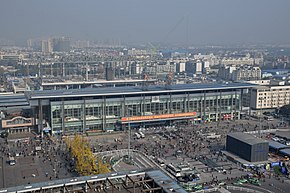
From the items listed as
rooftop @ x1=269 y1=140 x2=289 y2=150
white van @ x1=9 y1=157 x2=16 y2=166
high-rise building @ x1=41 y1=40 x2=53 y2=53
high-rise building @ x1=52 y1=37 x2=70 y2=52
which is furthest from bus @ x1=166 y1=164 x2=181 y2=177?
high-rise building @ x1=41 y1=40 x2=53 y2=53

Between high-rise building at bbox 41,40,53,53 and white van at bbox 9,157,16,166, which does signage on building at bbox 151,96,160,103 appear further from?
high-rise building at bbox 41,40,53,53

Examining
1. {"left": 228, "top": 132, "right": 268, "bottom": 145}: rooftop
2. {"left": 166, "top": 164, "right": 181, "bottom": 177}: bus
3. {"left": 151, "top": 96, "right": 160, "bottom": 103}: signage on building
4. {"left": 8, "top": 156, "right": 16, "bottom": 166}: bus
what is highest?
{"left": 151, "top": 96, "right": 160, "bottom": 103}: signage on building

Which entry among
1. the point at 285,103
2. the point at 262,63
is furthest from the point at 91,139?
the point at 262,63

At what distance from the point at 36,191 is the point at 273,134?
18.0 m

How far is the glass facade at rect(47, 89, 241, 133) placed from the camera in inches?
814

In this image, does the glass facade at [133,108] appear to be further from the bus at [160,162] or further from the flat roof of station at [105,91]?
the bus at [160,162]

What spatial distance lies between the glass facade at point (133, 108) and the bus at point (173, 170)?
24.9 ft

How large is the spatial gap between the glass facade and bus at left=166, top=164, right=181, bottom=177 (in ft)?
24.9

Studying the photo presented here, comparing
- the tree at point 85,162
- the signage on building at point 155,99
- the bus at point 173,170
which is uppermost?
the signage on building at point 155,99

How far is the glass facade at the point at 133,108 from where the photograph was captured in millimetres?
20672

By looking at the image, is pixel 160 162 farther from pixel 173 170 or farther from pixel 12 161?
pixel 12 161

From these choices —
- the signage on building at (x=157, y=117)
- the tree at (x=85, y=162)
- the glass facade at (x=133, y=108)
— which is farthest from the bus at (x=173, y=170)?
the glass facade at (x=133, y=108)

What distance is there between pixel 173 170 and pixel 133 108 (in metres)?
8.20

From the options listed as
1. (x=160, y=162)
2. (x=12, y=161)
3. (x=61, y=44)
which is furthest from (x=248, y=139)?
(x=61, y=44)
